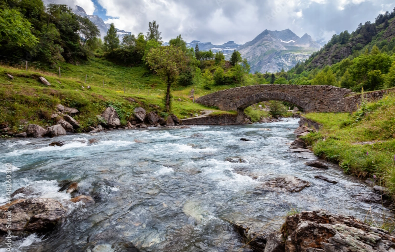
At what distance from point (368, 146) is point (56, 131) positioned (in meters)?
18.3

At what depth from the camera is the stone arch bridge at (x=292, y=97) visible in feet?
80.3

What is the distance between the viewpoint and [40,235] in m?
3.84

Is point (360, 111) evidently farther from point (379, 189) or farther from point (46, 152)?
point (46, 152)

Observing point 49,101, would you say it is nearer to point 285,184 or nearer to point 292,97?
point 285,184

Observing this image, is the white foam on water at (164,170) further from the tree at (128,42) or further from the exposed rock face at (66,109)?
the tree at (128,42)

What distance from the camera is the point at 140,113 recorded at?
2273 centimetres

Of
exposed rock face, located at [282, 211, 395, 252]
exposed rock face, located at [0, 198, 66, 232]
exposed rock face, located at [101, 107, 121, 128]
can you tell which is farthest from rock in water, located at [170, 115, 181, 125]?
exposed rock face, located at [282, 211, 395, 252]

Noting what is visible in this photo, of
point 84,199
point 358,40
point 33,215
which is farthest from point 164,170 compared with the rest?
point 358,40

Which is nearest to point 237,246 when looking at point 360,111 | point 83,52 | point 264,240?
point 264,240

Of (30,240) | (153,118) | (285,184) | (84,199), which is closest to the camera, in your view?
(30,240)

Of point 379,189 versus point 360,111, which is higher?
point 360,111

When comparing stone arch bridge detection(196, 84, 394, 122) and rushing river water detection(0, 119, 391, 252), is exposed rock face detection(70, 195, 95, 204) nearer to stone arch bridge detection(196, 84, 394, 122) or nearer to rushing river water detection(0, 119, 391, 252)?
rushing river water detection(0, 119, 391, 252)

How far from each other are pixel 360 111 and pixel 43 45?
157 feet

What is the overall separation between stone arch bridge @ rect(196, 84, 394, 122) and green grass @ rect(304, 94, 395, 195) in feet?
31.8
